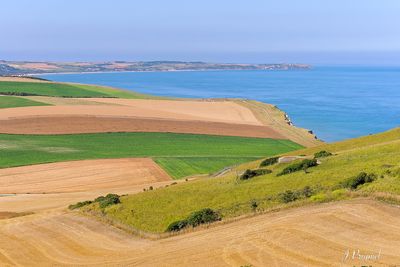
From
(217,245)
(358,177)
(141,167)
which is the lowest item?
(141,167)

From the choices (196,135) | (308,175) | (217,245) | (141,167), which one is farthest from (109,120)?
(217,245)

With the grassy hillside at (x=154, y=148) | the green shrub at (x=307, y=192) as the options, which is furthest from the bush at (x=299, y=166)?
the grassy hillside at (x=154, y=148)

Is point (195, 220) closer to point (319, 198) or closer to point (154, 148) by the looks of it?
point (319, 198)

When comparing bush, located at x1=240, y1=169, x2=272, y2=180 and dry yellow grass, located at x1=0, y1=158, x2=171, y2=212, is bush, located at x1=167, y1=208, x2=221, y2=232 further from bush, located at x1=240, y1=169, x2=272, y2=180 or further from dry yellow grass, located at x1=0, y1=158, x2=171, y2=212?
dry yellow grass, located at x1=0, y1=158, x2=171, y2=212

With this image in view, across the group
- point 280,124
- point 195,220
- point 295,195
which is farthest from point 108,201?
point 280,124

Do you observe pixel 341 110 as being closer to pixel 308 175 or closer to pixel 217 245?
pixel 308 175

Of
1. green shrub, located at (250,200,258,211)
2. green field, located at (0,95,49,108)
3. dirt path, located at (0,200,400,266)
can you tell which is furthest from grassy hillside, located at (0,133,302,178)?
dirt path, located at (0,200,400,266)
